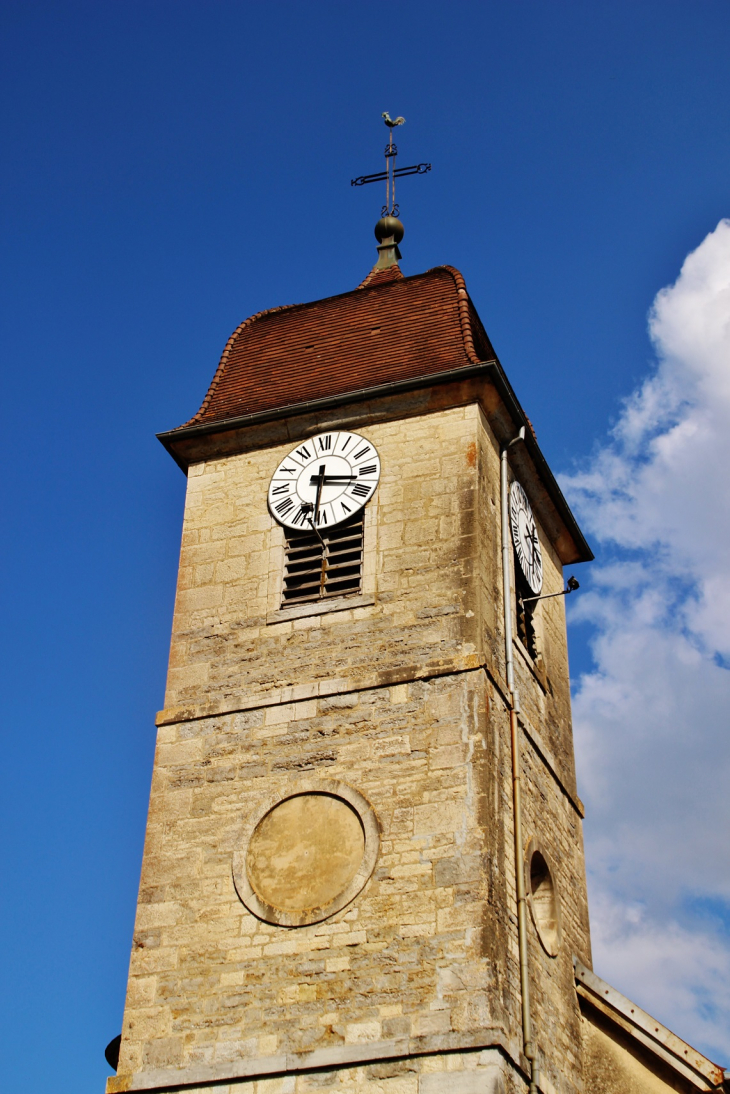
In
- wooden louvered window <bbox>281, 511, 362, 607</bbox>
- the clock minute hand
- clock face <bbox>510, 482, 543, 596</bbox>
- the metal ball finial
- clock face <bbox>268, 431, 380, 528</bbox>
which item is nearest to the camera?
wooden louvered window <bbox>281, 511, 362, 607</bbox>

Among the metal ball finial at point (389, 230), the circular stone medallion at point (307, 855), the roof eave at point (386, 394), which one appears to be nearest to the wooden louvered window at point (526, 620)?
the roof eave at point (386, 394)

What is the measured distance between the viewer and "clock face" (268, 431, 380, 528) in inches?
564

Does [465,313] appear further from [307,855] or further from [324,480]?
[307,855]

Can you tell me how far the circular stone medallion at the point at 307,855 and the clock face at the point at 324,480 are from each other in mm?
2912

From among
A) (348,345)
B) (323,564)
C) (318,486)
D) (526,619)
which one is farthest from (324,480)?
(526,619)

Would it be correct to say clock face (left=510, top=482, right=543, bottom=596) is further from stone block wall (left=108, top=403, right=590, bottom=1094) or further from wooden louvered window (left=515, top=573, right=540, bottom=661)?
stone block wall (left=108, top=403, right=590, bottom=1094)

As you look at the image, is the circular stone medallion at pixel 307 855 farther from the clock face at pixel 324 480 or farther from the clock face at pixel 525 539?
the clock face at pixel 525 539

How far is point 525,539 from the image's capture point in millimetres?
15188

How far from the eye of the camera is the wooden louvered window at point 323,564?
1388 cm

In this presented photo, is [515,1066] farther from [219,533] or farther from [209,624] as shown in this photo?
[219,533]

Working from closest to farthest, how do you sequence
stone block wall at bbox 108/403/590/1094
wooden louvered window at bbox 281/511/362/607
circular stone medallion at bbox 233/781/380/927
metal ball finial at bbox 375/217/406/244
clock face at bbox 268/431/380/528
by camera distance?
1. stone block wall at bbox 108/403/590/1094
2. circular stone medallion at bbox 233/781/380/927
3. wooden louvered window at bbox 281/511/362/607
4. clock face at bbox 268/431/380/528
5. metal ball finial at bbox 375/217/406/244

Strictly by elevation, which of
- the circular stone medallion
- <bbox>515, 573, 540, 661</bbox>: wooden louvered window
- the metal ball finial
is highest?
the metal ball finial

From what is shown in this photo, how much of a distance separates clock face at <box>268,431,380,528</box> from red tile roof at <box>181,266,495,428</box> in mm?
551

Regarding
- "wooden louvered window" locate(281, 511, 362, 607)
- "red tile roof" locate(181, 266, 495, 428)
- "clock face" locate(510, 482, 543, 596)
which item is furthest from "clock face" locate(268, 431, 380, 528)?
"clock face" locate(510, 482, 543, 596)
